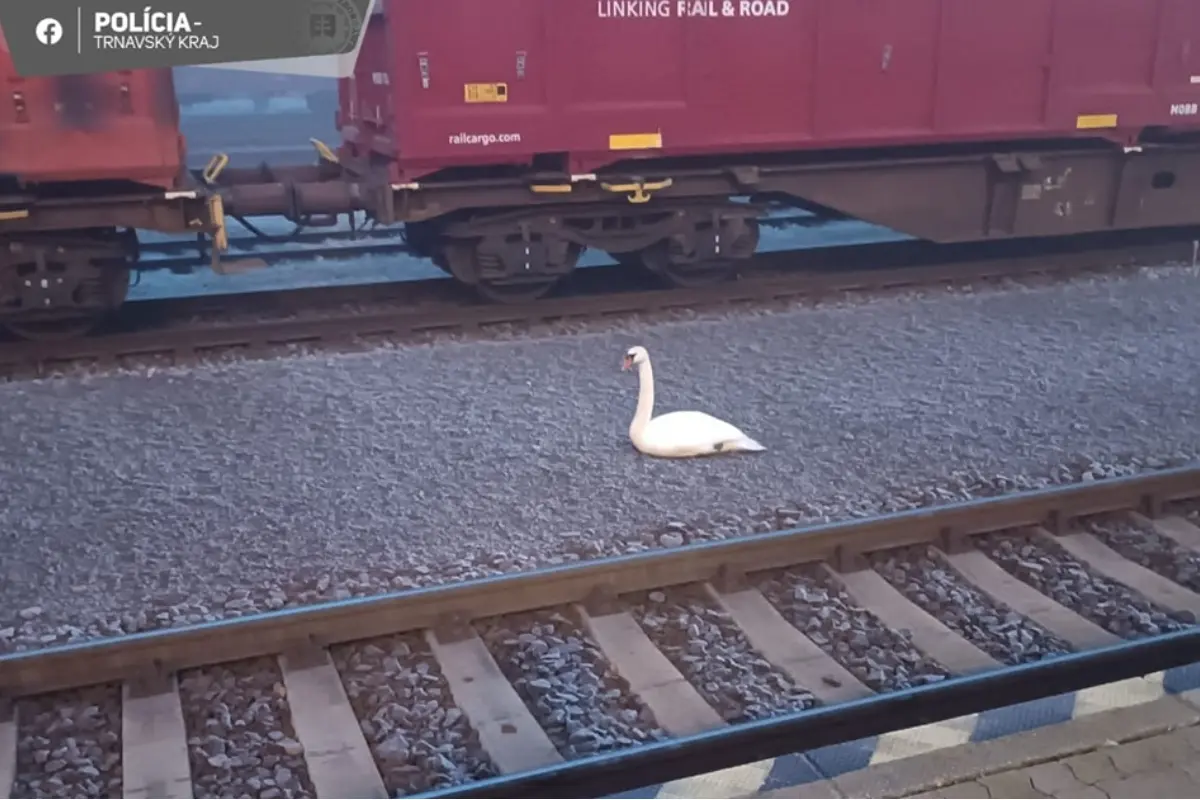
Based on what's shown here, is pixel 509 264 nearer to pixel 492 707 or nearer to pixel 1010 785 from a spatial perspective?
pixel 492 707

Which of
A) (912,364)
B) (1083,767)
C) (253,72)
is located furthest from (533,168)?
(253,72)

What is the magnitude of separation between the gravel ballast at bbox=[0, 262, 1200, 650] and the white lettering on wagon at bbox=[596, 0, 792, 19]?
7.74ft

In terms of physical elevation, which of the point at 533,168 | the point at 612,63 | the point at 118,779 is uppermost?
the point at 612,63

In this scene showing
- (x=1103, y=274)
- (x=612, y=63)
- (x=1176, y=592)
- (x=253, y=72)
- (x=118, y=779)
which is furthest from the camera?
(x=253, y=72)

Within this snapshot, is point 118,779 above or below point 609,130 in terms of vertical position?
below

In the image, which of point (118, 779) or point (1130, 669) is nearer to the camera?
point (118, 779)

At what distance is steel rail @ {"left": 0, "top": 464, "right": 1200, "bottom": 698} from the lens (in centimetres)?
398

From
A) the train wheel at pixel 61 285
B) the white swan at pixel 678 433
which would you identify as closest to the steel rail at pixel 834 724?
the white swan at pixel 678 433

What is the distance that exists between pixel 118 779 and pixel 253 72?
63.5 ft

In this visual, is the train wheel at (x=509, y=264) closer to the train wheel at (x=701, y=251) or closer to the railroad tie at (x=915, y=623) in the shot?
the train wheel at (x=701, y=251)

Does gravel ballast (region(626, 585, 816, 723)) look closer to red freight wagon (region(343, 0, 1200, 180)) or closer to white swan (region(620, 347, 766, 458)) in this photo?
white swan (region(620, 347, 766, 458))

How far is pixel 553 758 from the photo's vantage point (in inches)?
143

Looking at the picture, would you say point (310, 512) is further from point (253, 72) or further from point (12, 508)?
point (253, 72)

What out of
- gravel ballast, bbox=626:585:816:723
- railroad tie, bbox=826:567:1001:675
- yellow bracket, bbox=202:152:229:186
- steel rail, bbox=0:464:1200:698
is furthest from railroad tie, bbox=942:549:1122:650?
yellow bracket, bbox=202:152:229:186
